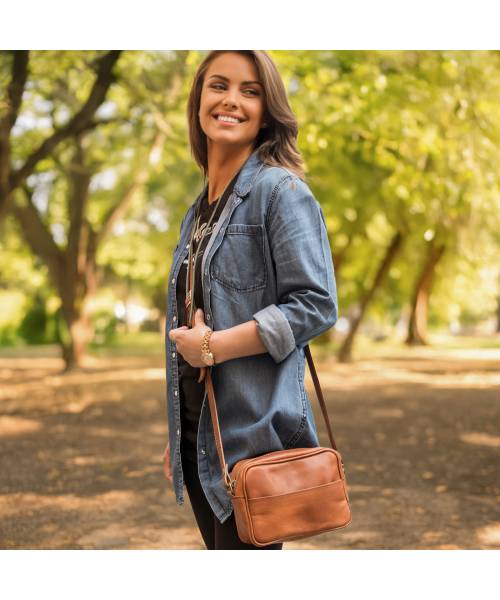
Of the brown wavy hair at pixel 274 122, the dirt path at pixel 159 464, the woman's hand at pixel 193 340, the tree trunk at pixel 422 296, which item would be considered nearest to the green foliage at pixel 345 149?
the tree trunk at pixel 422 296

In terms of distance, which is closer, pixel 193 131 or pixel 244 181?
pixel 244 181

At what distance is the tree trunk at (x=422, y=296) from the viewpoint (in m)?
23.3

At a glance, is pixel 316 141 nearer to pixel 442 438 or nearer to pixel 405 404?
pixel 442 438

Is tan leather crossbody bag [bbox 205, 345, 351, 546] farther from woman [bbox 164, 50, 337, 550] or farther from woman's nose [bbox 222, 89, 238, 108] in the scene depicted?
woman's nose [bbox 222, 89, 238, 108]

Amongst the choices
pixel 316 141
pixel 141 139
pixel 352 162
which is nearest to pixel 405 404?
pixel 352 162

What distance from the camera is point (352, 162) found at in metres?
13.2

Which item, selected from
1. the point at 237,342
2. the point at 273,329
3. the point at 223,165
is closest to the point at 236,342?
the point at 237,342

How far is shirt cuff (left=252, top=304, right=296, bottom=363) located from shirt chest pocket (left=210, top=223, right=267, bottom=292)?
126mm

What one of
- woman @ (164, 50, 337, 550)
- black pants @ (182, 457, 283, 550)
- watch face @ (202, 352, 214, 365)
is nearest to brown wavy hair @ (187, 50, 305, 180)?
woman @ (164, 50, 337, 550)

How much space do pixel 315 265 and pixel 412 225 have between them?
A: 41.2 ft

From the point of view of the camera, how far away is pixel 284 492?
1881 mm

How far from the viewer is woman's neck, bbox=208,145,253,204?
2162 millimetres

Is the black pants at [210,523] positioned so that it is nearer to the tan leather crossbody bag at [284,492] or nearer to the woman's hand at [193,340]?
the tan leather crossbody bag at [284,492]

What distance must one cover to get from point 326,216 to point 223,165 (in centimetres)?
1339
